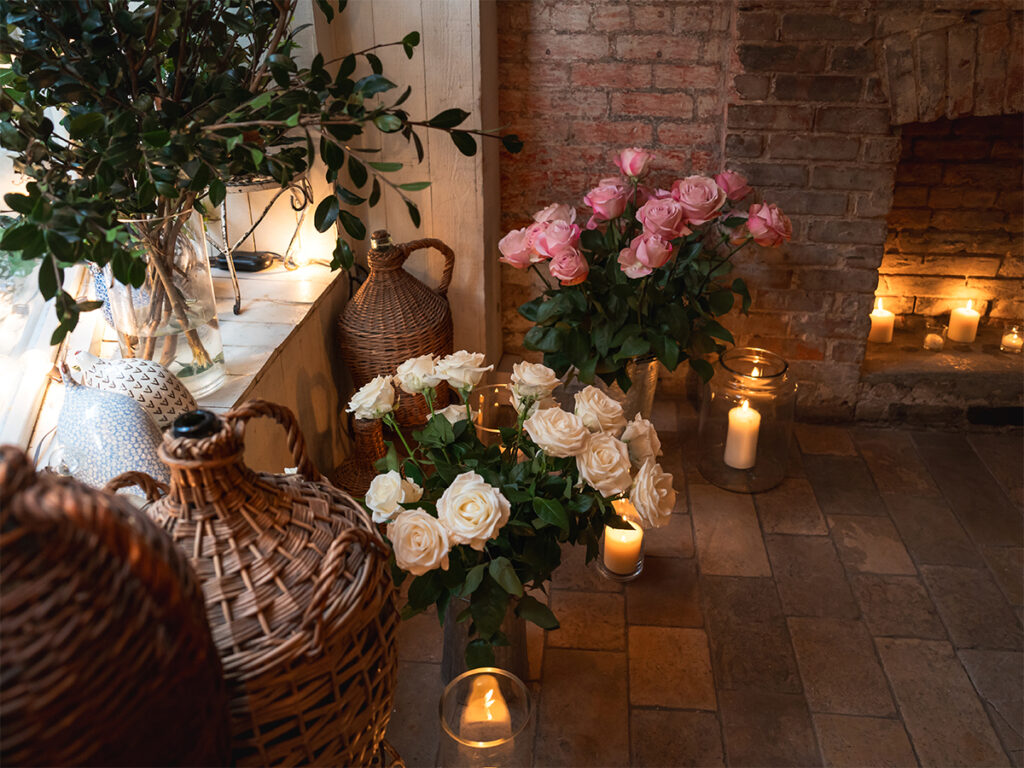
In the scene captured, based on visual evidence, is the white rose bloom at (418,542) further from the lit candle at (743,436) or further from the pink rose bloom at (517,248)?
the lit candle at (743,436)

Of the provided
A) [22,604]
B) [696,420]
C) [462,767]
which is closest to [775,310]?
[696,420]

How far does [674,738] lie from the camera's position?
1.55 meters

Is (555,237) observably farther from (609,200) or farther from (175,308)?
(175,308)

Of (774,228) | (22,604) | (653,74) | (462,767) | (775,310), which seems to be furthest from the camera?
(775,310)

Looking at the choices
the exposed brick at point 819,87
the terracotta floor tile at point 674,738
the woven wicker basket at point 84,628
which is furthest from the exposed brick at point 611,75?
Result: the woven wicker basket at point 84,628

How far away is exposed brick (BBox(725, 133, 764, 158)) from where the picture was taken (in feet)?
7.29

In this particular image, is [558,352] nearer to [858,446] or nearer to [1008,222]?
[858,446]

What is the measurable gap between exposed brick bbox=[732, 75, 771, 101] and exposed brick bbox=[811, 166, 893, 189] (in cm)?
26

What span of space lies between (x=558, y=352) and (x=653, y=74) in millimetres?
857

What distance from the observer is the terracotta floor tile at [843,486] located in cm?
220

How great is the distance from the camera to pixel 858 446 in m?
2.47

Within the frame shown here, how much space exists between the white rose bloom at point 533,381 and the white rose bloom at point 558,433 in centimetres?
10

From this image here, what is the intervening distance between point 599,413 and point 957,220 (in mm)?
1892

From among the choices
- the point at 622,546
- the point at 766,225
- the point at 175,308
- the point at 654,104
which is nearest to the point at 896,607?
the point at 622,546
